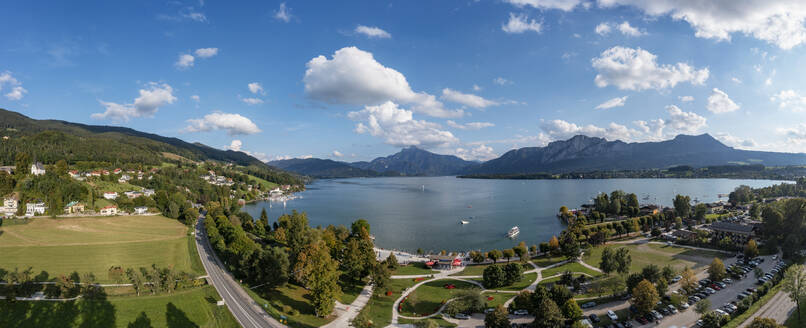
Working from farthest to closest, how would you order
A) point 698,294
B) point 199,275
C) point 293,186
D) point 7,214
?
point 293,186, point 7,214, point 199,275, point 698,294

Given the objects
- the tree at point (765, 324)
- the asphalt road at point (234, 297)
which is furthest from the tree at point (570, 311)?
the asphalt road at point (234, 297)

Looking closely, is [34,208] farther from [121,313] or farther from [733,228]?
[733,228]

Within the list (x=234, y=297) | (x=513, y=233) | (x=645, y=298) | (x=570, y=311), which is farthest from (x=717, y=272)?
(x=234, y=297)

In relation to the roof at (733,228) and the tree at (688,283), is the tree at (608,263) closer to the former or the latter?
the tree at (688,283)

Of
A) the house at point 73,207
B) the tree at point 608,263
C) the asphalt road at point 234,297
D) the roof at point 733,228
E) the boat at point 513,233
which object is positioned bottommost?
the asphalt road at point 234,297

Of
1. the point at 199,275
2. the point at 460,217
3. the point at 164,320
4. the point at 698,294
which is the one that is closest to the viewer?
the point at 164,320

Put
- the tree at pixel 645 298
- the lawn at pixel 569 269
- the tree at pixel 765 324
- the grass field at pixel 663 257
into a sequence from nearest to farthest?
the tree at pixel 765 324 → the tree at pixel 645 298 → the lawn at pixel 569 269 → the grass field at pixel 663 257

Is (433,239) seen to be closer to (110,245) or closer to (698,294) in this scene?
(698,294)

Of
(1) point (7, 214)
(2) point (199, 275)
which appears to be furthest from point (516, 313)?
(1) point (7, 214)
